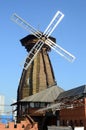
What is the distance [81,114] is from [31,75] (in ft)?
100.0

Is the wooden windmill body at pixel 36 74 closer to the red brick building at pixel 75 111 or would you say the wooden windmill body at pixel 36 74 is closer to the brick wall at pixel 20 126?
the brick wall at pixel 20 126

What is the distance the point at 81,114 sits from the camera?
136ft

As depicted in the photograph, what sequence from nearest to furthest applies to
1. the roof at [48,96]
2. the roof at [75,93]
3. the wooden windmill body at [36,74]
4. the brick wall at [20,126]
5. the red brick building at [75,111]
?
the red brick building at [75,111] → the brick wall at [20,126] → the roof at [75,93] → the roof at [48,96] → the wooden windmill body at [36,74]

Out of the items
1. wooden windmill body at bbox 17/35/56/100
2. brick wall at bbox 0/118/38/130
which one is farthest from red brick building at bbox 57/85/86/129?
wooden windmill body at bbox 17/35/56/100

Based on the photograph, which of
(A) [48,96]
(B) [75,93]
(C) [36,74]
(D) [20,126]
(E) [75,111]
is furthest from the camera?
(C) [36,74]

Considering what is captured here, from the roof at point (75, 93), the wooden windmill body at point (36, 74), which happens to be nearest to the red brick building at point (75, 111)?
the roof at point (75, 93)

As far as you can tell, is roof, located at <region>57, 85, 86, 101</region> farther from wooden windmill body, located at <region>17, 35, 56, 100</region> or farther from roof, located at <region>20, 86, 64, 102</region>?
wooden windmill body, located at <region>17, 35, 56, 100</region>

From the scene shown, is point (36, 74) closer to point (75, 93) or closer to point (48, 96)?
point (48, 96)

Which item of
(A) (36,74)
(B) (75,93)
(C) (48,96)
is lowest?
(B) (75,93)

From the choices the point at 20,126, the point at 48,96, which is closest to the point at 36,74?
the point at 48,96

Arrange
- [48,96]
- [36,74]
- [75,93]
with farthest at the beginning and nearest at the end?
[36,74] → [48,96] → [75,93]

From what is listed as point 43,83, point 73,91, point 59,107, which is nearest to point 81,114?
point 59,107

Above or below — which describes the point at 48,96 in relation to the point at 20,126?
above

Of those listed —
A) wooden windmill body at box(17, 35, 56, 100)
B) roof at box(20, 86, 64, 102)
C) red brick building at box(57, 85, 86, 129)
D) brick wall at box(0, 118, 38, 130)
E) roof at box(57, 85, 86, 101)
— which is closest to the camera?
red brick building at box(57, 85, 86, 129)
